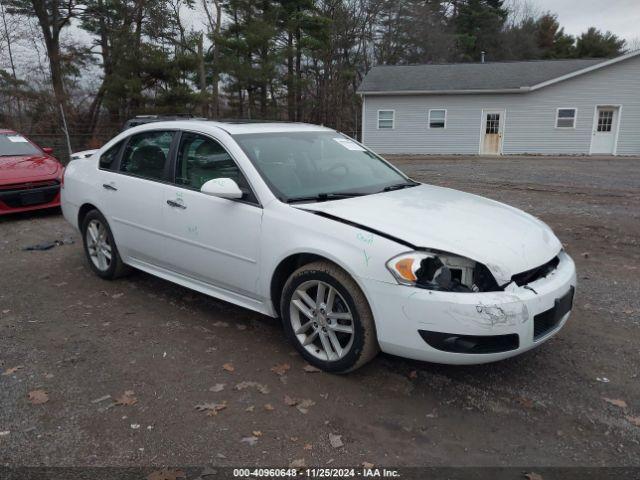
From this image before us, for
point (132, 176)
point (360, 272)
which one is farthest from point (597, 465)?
point (132, 176)

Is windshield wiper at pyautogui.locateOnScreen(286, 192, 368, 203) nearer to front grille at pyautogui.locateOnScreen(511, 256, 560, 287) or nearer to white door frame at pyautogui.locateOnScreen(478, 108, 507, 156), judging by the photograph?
front grille at pyautogui.locateOnScreen(511, 256, 560, 287)

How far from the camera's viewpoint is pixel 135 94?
20.6 m

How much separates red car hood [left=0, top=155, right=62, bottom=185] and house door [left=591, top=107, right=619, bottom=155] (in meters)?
22.4

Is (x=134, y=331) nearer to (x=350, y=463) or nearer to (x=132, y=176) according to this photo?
(x=132, y=176)

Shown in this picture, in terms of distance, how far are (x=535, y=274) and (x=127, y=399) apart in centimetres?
268

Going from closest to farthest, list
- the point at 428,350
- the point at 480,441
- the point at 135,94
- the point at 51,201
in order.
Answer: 1. the point at 480,441
2. the point at 428,350
3. the point at 51,201
4. the point at 135,94

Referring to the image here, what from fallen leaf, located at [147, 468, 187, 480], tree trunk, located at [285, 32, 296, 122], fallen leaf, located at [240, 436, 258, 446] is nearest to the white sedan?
fallen leaf, located at [240, 436, 258, 446]

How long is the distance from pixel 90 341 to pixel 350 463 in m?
2.43

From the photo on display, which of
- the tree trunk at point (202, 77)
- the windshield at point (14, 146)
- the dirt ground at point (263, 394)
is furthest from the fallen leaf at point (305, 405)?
the tree trunk at point (202, 77)

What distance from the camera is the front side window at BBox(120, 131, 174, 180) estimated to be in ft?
15.4

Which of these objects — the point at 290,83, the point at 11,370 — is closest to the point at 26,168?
the point at 11,370

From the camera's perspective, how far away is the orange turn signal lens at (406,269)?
119 inches

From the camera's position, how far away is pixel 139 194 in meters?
4.73

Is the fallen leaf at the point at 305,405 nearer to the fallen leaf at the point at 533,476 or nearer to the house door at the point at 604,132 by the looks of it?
the fallen leaf at the point at 533,476
